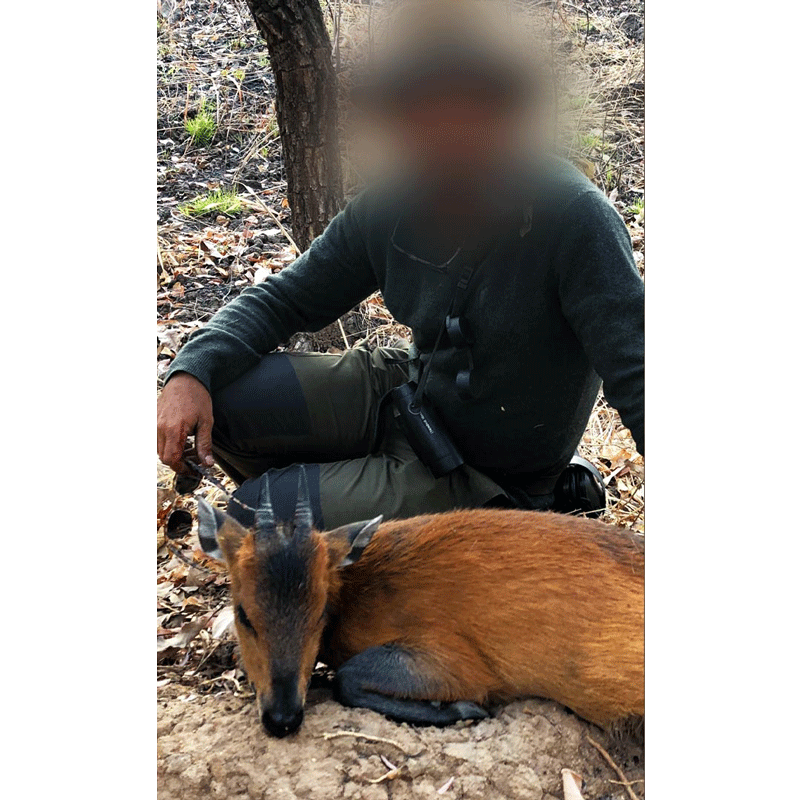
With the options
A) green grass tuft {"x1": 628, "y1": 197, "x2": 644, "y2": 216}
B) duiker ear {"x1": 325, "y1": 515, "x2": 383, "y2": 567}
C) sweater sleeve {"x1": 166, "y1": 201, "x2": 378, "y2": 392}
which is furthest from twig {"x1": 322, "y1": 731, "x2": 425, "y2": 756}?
green grass tuft {"x1": 628, "y1": 197, "x2": 644, "y2": 216}

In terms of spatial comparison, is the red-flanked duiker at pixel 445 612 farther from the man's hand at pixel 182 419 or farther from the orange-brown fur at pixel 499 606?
the man's hand at pixel 182 419

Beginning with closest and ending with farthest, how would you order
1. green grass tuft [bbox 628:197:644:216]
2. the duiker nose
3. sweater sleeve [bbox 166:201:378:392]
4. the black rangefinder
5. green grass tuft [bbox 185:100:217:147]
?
the duiker nose
the black rangefinder
sweater sleeve [bbox 166:201:378:392]
green grass tuft [bbox 628:197:644:216]
green grass tuft [bbox 185:100:217:147]

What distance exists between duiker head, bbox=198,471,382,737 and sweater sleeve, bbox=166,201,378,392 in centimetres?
115

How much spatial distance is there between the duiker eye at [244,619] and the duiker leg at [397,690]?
0.39m

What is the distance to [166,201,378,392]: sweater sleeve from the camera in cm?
389

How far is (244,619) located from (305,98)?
3.04 m

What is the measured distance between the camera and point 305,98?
15.2 feet

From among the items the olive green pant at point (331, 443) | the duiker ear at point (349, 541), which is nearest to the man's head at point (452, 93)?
the olive green pant at point (331, 443)

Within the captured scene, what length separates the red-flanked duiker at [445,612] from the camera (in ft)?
9.09

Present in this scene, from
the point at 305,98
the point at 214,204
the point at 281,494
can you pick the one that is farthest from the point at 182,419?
the point at 214,204

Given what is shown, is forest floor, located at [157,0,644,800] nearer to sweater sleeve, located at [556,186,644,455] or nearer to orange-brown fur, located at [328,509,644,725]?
orange-brown fur, located at [328,509,644,725]
